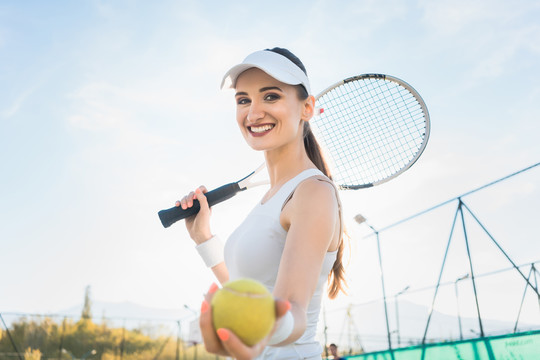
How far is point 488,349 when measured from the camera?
4.42m


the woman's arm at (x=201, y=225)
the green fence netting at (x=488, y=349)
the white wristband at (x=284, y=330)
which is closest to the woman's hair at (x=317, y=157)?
the woman's arm at (x=201, y=225)

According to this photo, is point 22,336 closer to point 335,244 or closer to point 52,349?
point 52,349

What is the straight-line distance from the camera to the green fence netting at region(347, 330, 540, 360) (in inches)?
159

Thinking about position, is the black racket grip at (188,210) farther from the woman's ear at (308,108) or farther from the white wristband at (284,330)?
the white wristband at (284,330)

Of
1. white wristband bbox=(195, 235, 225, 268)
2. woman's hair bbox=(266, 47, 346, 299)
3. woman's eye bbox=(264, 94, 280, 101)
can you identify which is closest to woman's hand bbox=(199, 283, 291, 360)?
woman's hair bbox=(266, 47, 346, 299)

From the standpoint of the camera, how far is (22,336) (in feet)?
45.9

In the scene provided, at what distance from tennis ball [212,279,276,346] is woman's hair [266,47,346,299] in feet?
2.23

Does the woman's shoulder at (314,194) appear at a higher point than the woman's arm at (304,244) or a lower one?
higher

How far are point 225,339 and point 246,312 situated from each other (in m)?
0.06

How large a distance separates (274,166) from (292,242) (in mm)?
594

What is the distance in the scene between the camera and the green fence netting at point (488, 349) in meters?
4.05

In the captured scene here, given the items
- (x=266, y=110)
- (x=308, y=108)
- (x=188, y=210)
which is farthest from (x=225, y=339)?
(x=188, y=210)

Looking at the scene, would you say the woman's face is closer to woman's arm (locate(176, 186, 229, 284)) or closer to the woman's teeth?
the woman's teeth

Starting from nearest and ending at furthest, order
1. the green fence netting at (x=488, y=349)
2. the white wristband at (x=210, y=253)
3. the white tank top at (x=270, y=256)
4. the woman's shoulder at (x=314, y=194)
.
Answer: the woman's shoulder at (x=314, y=194)
the white tank top at (x=270, y=256)
the white wristband at (x=210, y=253)
the green fence netting at (x=488, y=349)
